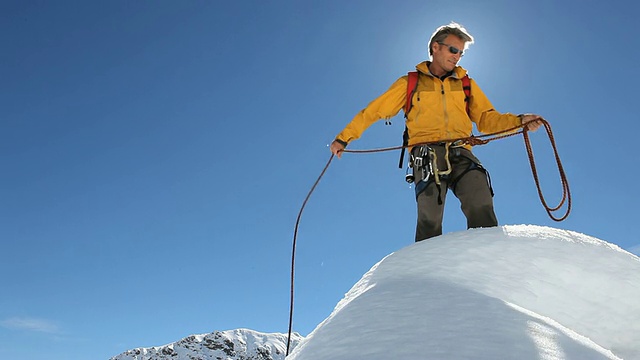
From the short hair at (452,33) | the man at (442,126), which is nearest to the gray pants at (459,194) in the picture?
the man at (442,126)

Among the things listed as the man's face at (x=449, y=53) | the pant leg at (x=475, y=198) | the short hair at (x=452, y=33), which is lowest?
the pant leg at (x=475, y=198)

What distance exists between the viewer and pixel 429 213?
5.08m

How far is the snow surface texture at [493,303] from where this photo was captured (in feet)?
6.15

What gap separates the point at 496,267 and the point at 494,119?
2.98 metres

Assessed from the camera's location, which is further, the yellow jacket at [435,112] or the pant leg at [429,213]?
the yellow jacket at [435,112]

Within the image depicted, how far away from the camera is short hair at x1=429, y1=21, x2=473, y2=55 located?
5645mm

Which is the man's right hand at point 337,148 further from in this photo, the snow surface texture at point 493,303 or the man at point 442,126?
the snow surface texture at point 493,303

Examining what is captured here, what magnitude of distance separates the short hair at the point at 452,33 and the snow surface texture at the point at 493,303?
111 inches

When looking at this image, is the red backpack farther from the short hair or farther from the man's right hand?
the man's right hand

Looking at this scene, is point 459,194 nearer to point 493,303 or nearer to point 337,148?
point 337,148

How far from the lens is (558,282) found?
120 inches

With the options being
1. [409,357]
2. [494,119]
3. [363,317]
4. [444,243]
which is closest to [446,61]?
[494,119]

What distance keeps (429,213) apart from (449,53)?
196 centimetres

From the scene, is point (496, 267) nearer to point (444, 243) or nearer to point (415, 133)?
point (444, 243)
